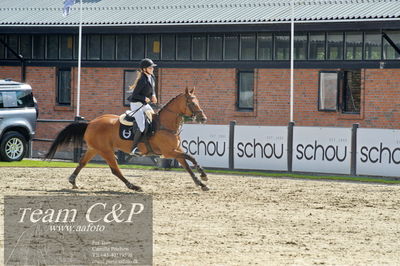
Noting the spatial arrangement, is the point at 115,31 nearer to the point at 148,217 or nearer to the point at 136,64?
the point at 136,64

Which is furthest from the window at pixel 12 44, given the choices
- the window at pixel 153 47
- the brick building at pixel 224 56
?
the window at pixel 153 47

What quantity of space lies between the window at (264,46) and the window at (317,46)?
1.59 m

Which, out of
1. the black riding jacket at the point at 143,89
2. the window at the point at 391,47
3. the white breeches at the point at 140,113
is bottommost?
the white breeches at the point at 140,113

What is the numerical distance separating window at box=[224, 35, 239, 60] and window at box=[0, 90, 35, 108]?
25.6 feet

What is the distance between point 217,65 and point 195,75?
98cm

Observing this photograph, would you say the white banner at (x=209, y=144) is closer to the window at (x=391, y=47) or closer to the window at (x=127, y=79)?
the window at (x=391, y=47)

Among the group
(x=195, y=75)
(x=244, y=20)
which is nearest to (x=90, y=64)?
(x=195, y=75)

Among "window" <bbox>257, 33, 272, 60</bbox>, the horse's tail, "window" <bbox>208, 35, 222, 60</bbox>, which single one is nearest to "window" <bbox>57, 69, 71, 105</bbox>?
"window" <bbox>208, 35, 222, 60</bbox>

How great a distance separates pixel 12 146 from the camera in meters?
30.0

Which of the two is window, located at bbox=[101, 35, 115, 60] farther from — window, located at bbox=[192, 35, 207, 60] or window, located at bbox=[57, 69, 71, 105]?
window, located at bbox=[192, 35, 207, 60]

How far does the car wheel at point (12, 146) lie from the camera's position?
2970 centimetres

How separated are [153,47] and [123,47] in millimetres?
1309

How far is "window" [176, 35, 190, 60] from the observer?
3606cm

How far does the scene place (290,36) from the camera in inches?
1320
